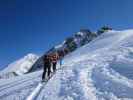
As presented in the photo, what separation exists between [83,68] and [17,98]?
678 centimetres

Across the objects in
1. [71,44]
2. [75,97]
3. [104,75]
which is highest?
[71,44]

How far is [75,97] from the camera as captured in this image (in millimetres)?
13977

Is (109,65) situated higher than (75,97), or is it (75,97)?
(109,65)

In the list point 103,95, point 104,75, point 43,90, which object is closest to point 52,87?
point 43,90

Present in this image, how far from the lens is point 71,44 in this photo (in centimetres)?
13712

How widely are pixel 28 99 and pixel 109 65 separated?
7380mm

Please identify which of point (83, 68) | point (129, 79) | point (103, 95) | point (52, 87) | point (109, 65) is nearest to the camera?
point (103, 95)

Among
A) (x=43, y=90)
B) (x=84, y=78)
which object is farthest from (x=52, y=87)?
(x=84, y=78)

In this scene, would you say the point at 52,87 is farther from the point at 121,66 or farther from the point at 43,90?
the point at 121,66

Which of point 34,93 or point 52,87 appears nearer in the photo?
point 34,93

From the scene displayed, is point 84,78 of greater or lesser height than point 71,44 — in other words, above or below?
below

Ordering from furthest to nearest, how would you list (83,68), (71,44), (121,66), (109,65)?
1. (71,44)
2. (83,68)
3. (109,65)
4. (121,66)

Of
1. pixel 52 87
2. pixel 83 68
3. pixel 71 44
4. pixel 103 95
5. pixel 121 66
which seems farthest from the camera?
pixel 71 44

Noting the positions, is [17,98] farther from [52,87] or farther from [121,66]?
→ [121,66]
